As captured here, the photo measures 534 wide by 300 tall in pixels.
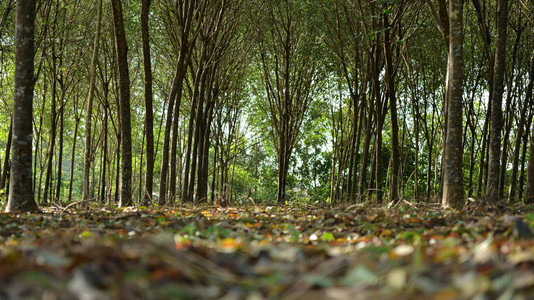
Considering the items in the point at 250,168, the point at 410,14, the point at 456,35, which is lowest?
the point at 250,168

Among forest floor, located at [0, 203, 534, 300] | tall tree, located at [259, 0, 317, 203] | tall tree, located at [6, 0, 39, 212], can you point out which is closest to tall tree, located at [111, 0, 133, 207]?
tall tree, located at [6, 0, 39, 212]

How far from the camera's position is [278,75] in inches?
688

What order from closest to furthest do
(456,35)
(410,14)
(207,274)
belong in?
(207,274), (456,35), (410,14)

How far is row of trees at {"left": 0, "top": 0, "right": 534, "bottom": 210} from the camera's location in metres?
7.56

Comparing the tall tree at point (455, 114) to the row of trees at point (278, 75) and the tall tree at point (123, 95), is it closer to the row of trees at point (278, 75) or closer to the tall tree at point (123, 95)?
the row of trees at point (278, 75)

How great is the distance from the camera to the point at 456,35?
6.27m

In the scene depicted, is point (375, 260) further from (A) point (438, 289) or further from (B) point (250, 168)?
(B) point (250, 168)

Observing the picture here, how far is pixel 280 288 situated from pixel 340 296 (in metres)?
0.23

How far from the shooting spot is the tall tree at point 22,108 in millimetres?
6105

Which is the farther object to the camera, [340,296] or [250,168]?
[250,168]

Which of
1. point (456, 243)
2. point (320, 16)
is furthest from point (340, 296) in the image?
point (320, 16)

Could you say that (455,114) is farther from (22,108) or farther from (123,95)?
(22,108)

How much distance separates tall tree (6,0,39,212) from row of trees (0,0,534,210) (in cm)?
2

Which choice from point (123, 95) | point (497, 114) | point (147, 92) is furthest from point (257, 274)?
point (497, 114)
